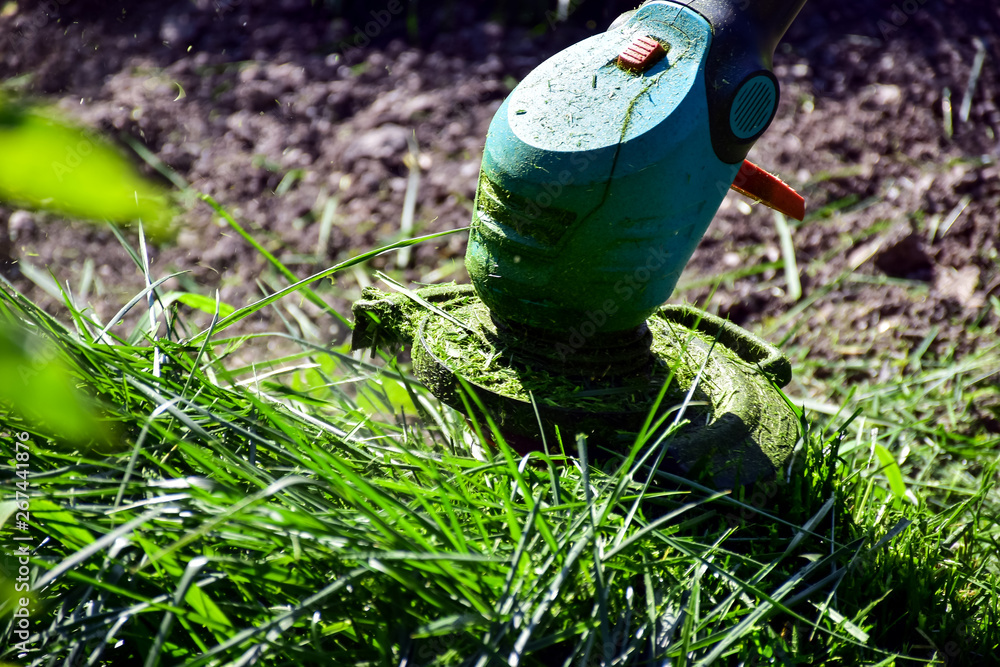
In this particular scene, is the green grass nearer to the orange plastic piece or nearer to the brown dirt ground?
the orange plastic piece

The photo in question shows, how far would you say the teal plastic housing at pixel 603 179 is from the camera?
1023 mm

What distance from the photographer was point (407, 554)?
802 millimetres

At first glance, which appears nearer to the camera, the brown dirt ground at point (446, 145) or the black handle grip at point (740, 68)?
the black handle grip at point (740, 68)

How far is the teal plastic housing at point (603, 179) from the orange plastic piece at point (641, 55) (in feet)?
0.04

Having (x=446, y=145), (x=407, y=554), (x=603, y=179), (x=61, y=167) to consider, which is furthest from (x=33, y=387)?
(x=446, y=145)

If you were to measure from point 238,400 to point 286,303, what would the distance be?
1106 mm

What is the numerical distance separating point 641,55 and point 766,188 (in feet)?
1.09

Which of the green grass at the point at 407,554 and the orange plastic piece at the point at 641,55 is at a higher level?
the orange plastic piece at the point at 641,55

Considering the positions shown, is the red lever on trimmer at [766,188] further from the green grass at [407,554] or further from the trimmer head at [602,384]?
the green grass at [407,554]

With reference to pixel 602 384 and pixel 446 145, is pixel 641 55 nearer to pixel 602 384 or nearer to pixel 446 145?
pixel 602 384

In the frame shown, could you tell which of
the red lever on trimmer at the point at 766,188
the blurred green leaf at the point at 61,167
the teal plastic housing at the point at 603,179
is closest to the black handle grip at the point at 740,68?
the teal plastic housing at the point at 603,179

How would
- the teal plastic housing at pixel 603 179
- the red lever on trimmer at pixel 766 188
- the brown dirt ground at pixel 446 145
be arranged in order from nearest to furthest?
1. the teal plastic housing at pixel 603 179
2. the red lever on trimmer at pixel 766 188
3. the brown dirt ground at pixel 446 145

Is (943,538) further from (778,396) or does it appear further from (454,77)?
(454,77)

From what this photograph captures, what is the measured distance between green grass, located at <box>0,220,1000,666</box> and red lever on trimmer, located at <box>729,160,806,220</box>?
1.28 ft
